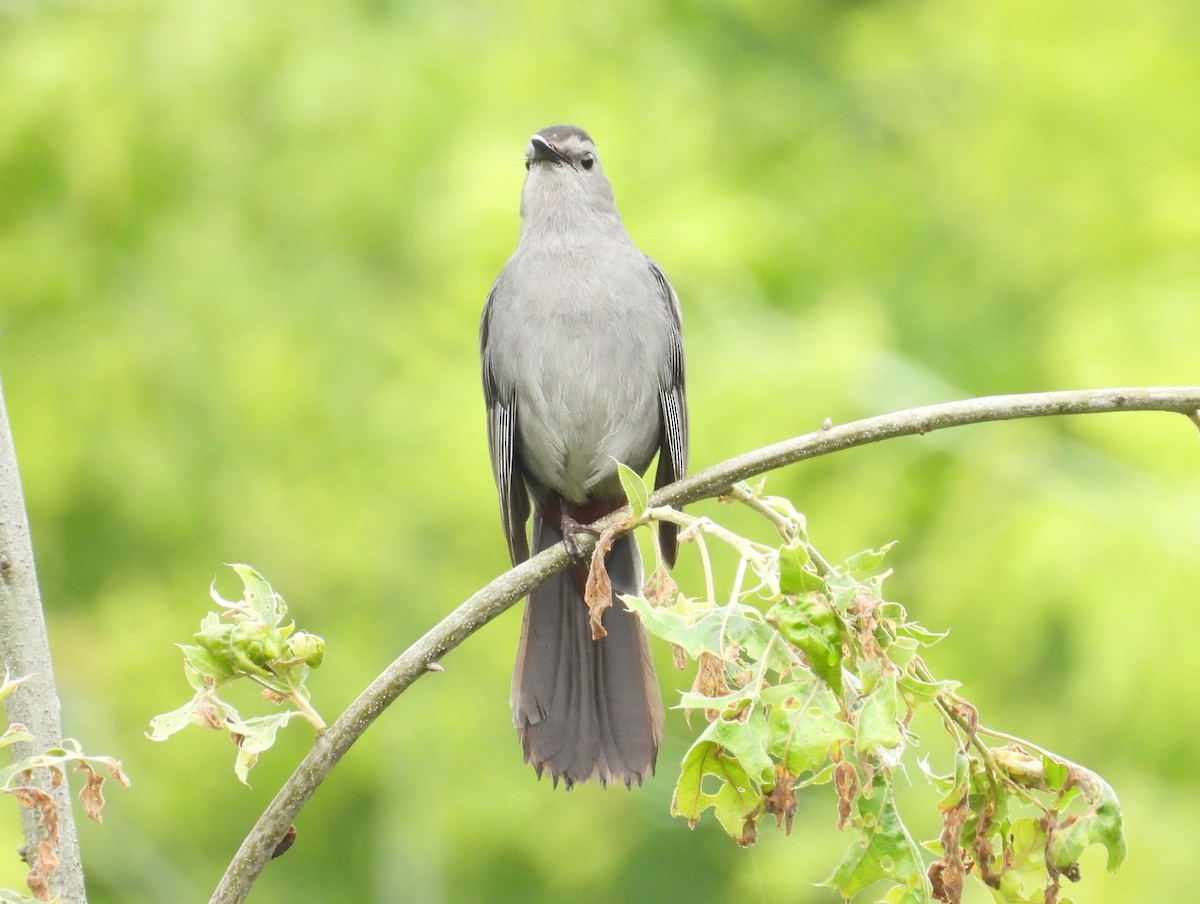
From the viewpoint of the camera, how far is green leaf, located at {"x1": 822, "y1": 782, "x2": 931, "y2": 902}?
5.64ft

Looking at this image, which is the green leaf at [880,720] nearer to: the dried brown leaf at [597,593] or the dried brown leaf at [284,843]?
the dried brown leaf at [597,593]

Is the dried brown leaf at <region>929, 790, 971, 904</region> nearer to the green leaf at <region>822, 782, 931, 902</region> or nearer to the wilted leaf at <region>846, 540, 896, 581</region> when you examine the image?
the green leaf at <region>822, 782, 931, 902</region>

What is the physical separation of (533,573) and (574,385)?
1726 mm

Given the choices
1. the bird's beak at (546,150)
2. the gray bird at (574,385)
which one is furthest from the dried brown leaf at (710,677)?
the bird's beak at (546,150)

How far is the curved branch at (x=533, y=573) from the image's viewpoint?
170 cm

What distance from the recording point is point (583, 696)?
3.16m

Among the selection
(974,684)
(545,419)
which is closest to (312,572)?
(974,684)

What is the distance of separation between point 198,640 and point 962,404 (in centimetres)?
108

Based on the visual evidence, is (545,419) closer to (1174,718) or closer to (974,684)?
(1174,718)

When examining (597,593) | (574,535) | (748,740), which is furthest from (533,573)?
(574,535)

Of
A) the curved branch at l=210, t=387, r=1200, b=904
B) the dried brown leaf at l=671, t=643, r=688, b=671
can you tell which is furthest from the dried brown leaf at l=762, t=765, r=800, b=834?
the curved branch at l=210, t=387, r=1200, b=904

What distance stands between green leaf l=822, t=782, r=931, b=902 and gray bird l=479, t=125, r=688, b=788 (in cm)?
160

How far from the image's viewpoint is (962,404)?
6.58 ft

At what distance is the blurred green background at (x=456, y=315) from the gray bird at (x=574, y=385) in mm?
1700
